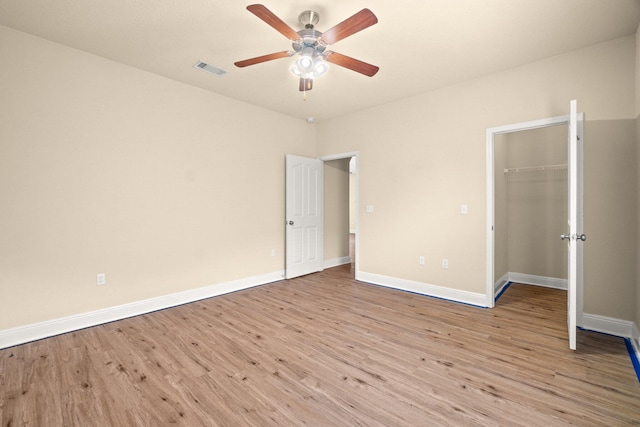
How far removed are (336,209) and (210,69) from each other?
3363 millimetres

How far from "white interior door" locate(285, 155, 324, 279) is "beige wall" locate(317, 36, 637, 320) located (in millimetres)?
553

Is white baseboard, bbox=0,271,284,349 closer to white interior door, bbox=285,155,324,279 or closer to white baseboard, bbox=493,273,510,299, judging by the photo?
white interior door, bbox=285,155,324,279

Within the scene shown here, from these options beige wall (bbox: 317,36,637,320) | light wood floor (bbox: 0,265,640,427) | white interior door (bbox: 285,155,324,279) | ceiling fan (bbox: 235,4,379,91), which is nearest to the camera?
light wood floor (bbox: 0,265,640,427)

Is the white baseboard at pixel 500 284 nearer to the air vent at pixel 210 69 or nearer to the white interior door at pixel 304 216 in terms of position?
the white interior door at pixel 304 216

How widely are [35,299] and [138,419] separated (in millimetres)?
1937

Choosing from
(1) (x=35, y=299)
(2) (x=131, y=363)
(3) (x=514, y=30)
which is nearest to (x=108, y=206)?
(1) (x=35, y=299)

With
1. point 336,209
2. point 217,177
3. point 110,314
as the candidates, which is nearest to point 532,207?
point 336,209

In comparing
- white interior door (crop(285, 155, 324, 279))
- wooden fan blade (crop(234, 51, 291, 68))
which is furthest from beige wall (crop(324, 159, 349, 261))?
wooden fan blade (crop(234, 51, 291, 68))

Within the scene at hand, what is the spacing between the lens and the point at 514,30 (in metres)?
2.58

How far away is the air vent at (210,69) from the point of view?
3.22m

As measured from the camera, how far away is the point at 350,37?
2693 mm

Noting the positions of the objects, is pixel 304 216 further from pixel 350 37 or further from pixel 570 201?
pixel 570 201

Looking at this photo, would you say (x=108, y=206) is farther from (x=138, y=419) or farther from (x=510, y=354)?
(x=510, y=354)

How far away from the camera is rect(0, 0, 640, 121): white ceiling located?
228 cm
